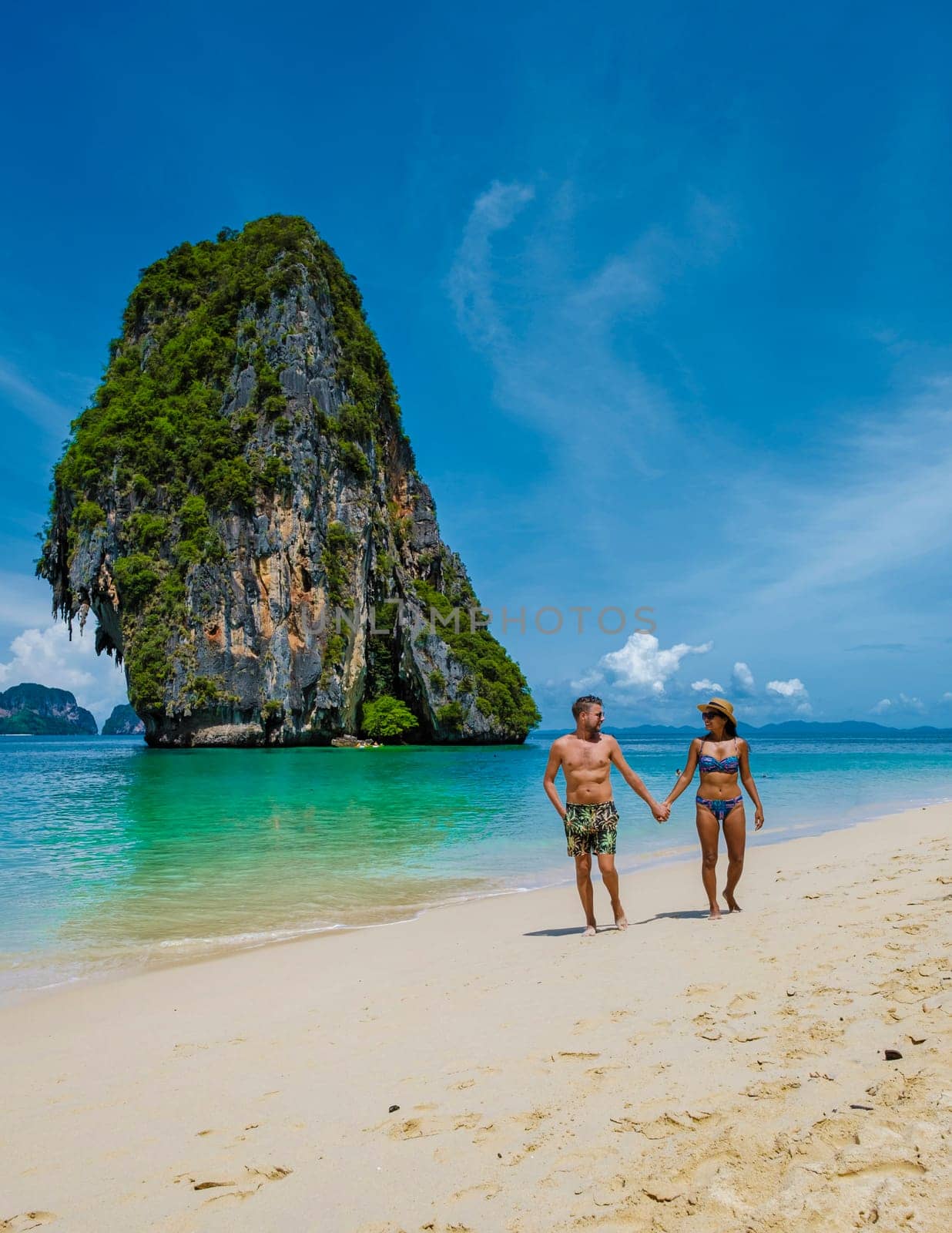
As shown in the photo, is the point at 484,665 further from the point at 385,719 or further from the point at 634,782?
the point at 634,782

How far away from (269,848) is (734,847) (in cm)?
682

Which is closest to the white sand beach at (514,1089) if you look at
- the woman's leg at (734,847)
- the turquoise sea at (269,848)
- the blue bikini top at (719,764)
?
the woman's leg at (734,847)

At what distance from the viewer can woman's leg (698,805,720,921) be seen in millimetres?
5223

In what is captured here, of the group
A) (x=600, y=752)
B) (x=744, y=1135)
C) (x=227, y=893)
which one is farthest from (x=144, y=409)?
(x=744, y=1135)

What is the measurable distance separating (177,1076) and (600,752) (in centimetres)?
313

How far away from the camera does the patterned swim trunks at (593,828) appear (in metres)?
5.09

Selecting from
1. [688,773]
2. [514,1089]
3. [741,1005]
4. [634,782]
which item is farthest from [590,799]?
[514,1089]

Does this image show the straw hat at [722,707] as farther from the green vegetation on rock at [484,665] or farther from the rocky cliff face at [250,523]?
the green vegetation on rock at [484,665]

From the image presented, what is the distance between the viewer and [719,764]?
539 centimetres

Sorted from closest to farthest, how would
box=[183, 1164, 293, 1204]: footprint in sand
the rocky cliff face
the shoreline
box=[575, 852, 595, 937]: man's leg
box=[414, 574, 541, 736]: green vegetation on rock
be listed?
box=[183, 1164, 293, 1204]: footprint in sand → the shoreline → box=[575, 852, 595, 937]: man's leg → the rocky cliff face → box=[414, 574, 541, 736]: green vegetation on rock

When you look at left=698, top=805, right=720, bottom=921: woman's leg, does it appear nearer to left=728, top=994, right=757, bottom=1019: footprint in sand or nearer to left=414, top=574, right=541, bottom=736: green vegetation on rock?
left=728, top=994, right=757, bottom=1019: footprint in sand

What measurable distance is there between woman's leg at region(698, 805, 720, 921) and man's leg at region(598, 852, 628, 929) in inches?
25.1

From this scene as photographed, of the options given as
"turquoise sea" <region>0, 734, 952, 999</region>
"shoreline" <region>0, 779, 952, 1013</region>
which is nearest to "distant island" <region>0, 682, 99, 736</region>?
"turquoise sea" <region>0, 734, 952, 999</region>

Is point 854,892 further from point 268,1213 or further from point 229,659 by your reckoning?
point 229,659
